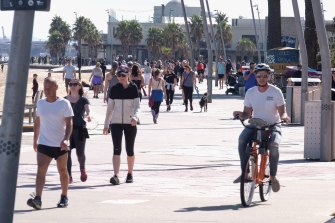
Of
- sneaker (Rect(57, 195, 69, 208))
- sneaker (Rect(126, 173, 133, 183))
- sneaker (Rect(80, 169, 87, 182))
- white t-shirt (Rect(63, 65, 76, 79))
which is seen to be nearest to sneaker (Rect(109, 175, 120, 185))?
sneaker (Rect(126, 173, 133, 183))

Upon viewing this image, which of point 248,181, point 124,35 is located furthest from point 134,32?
point 248,181

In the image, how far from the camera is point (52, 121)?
13.4 m

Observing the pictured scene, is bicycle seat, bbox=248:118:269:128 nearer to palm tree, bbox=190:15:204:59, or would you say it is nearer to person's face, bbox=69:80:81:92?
person's face, bbox=69:80:81:92

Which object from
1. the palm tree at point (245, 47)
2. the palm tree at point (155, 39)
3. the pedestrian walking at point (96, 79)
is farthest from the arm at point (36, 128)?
the palm tree at point (155, 39)

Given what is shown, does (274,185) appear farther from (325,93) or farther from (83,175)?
(325,93)

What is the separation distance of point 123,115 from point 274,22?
128ft

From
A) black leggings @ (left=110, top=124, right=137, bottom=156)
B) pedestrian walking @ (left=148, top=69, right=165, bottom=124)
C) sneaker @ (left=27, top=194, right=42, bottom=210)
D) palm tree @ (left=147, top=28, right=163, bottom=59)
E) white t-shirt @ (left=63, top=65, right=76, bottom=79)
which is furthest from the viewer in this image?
palm tree @ (left=147, top=28, right=163, bottom=59)

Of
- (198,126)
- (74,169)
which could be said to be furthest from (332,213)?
(198,126)

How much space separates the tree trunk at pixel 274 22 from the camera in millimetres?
54844

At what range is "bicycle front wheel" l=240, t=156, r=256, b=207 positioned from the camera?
13391 millimetres

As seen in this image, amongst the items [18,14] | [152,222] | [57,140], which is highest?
[18,14]

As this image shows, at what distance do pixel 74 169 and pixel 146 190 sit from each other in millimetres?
3350

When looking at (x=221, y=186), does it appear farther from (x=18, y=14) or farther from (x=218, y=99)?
(x=218, y=99)

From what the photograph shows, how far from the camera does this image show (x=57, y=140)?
13.4 meters
